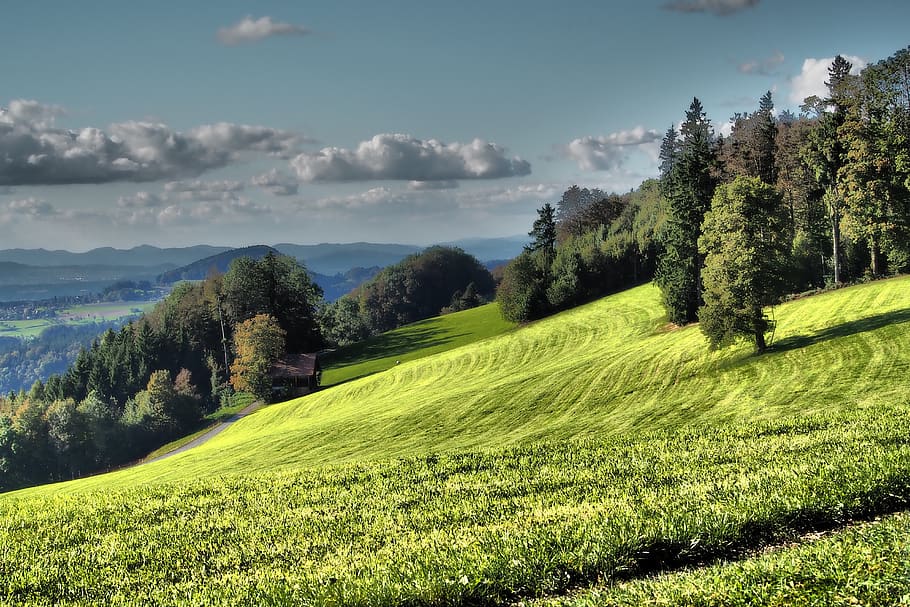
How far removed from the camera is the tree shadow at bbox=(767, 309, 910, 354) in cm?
3519

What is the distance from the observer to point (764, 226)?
35906 mm

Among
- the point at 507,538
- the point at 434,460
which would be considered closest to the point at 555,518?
the point at 507,538

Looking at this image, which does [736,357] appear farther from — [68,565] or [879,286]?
[68,565]

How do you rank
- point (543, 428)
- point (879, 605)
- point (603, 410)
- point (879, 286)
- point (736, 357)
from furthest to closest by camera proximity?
point (879, 286), point (736, 357), point (603, 410), point (543, 428), point (879, 605)

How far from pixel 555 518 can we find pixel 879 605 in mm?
6031

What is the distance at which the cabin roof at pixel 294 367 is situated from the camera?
9038 centimetres

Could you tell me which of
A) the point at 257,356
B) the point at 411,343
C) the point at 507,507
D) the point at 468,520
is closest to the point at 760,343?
the point at 507,507

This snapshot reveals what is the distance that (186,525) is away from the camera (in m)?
15.4

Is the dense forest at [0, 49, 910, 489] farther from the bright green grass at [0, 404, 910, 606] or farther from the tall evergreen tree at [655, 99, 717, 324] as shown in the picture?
the bright green grass at [0, 404, 910, 606]

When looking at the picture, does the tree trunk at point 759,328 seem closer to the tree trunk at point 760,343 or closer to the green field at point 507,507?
the tree trunk at point 760,343

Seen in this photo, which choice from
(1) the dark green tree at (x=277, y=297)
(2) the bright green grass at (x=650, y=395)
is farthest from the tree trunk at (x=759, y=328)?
(1) the dark green tree at (x=277, y=297)

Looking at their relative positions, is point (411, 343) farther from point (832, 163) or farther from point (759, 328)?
point (759, 328)

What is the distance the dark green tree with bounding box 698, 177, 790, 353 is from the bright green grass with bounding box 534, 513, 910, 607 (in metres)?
28.1

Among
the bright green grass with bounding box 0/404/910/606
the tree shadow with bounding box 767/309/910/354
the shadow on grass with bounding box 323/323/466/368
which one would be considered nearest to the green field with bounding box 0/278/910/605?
the bright green grass with bounding box 0/404/910/606
